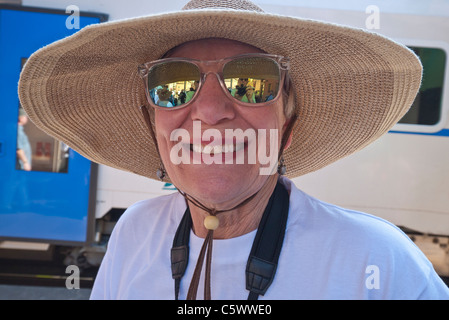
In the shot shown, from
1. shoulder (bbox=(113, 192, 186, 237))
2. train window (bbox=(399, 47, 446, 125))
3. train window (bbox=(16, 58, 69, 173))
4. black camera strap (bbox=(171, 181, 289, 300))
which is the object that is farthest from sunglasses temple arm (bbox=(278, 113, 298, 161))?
train window (bbox=(16, 58, 69, 173))

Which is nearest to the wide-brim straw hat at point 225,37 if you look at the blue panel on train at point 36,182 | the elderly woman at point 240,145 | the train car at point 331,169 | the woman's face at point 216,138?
the elderly woman at point 240,145

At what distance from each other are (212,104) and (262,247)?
1.33ft

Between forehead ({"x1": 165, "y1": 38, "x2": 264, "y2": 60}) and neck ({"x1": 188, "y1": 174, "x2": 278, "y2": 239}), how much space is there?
1.33 ft

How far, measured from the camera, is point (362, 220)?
1.20 meters

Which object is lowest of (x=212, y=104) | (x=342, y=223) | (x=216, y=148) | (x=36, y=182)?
(x=36, y=182)

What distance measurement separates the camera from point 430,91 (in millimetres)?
3826

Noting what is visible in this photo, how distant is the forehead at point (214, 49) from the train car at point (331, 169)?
108 inches

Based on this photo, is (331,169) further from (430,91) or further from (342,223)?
(342,223)

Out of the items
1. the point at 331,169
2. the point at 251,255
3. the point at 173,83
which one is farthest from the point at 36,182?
the point at 251,255

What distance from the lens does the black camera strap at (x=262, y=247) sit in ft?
3.53

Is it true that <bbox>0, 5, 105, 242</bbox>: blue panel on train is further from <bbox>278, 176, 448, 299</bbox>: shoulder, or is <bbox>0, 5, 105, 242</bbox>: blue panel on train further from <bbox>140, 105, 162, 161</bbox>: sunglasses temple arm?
<bbox>278, 176, 448, 299</bbox>: shoulder

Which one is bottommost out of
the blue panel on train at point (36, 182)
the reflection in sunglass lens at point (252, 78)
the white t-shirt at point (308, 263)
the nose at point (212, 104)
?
the blue panel on train at point (36, 182)

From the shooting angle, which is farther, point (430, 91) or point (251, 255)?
point (430, 91)

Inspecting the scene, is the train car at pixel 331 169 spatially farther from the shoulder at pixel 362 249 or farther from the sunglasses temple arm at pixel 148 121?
the shoulder at pixel 362 249
